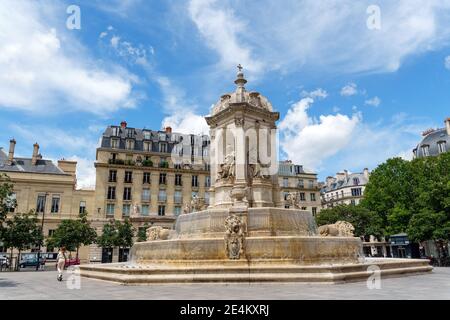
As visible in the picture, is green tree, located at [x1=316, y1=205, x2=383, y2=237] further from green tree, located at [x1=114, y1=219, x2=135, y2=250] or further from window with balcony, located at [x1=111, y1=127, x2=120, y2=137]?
window with balcony, located at [x1=111, y1=127, x2=120, y2=137]

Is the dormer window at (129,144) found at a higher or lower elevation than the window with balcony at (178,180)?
higher

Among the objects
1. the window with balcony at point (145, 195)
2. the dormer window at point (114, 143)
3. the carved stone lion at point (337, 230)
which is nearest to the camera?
the carved stone lion at point (337, 230)

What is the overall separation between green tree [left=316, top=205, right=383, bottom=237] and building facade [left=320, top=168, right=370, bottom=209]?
77.9ft

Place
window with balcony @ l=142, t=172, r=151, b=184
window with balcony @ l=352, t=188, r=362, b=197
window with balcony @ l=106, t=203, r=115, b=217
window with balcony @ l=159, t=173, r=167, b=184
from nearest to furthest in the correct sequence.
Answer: window with balcony @ l=106, t=203, r=115, b=217 → window with balcony @ l=142, t=172, r=151, b=184 → window with balcony @ l=159, t=173, r=167, b=184 → window with balcony @ l=352, t=188, r=362, b=197

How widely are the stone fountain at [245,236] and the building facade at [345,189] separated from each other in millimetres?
66415

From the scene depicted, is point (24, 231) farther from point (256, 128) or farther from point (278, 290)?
point (278, 290)

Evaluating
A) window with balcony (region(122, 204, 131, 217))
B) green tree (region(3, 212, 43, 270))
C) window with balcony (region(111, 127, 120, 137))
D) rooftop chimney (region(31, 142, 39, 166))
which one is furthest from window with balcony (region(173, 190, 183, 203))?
green tree (region(3, 212, 43, 270))

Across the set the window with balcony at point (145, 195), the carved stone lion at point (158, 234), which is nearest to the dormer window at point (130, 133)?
the window with balcony at point (145, 195)

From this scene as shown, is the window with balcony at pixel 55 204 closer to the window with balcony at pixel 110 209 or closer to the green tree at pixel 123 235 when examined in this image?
the window with balcony at pixel 110 209

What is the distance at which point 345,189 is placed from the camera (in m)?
88.9

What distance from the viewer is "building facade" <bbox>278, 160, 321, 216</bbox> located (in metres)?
75.8

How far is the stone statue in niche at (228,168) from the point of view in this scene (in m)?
18.6
